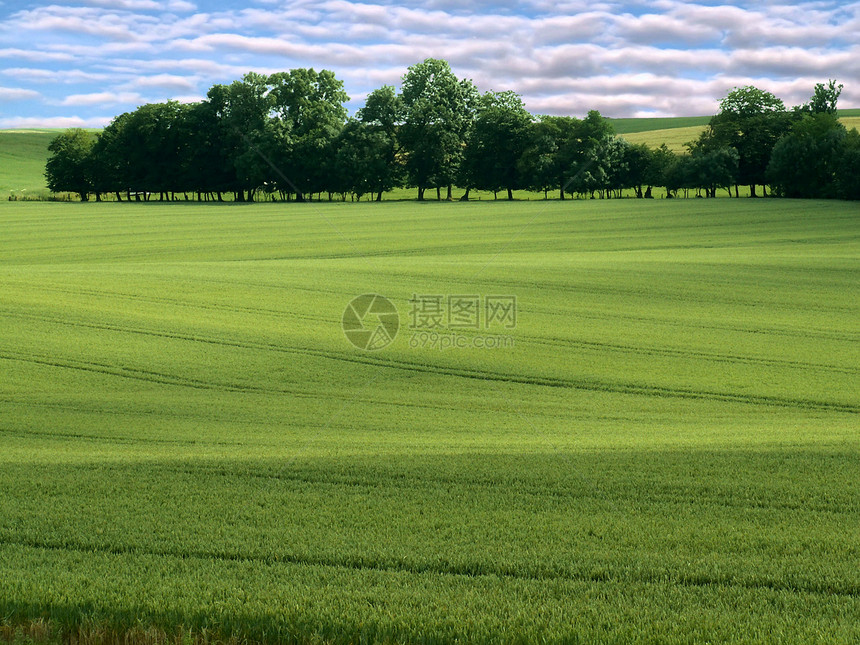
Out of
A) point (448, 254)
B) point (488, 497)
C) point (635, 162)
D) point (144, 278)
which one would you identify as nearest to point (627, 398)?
point (488, 497)

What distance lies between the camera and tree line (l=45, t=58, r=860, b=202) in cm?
7338

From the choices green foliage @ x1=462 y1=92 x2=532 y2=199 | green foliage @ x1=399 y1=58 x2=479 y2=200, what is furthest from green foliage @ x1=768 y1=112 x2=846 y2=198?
green foliage @ x1=399 y1=58 x2=479 y2=200

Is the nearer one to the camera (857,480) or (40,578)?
(40,578)

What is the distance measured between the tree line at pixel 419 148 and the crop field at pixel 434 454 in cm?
4653

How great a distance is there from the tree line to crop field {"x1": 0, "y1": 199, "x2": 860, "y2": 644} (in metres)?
46.5

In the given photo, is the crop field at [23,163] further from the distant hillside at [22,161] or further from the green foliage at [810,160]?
the green foliage at [810,160]

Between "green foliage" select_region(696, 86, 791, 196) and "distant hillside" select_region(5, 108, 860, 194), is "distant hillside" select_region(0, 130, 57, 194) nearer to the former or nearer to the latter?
"distant hillside" select_region(5, 108, 860, 194)

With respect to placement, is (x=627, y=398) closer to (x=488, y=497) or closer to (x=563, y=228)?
(x=488, y=497)

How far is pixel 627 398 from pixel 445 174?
71.0 metres

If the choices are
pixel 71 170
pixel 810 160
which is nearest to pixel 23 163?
pixel 71 170

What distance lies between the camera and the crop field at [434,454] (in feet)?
15.7

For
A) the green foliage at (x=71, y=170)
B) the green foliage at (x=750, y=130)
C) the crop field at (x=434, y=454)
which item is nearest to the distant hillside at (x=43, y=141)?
the green foliage at (x=71, y=170)

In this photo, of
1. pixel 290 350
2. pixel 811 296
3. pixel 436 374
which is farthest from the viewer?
pixel 811 296

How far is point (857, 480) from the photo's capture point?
7469 millimetres
